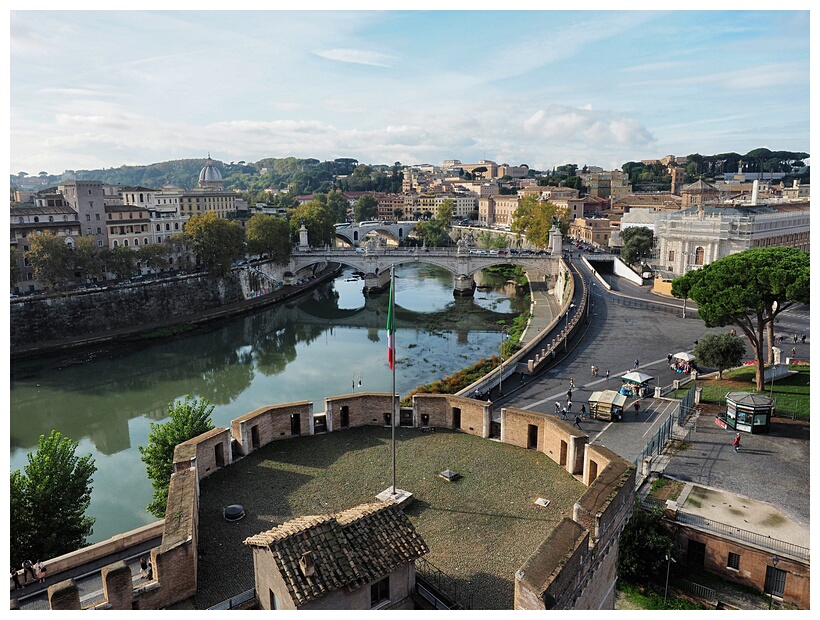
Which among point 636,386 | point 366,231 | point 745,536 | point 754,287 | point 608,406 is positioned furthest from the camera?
point 366,231

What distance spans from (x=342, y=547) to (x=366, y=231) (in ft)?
190

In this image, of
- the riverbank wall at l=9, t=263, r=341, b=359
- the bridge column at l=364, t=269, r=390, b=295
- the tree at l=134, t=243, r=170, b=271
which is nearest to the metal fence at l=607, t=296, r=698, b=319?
the bridge column at l=364, t=269, r=390, b=295

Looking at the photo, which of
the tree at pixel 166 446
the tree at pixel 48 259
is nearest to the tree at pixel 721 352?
the tree at pixel 166 446

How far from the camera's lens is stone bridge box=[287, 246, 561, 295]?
44.8 m

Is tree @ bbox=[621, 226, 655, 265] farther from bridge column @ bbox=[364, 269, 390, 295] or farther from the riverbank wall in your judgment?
the riverbank wall

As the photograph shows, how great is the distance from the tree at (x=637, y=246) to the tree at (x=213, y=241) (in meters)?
25.3

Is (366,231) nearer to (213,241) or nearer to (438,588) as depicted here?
(213,241)

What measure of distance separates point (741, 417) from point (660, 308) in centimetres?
1615

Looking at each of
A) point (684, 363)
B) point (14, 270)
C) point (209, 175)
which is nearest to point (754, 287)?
point (684, 363)

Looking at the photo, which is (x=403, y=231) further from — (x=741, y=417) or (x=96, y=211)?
(x=741, y=417)

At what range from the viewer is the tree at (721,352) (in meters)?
→ 19.0

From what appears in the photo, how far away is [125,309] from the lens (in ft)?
113

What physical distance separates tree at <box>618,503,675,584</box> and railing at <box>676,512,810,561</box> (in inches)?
20.1

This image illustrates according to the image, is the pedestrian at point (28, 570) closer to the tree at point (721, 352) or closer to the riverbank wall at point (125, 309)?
the tree at point (721, 352)
